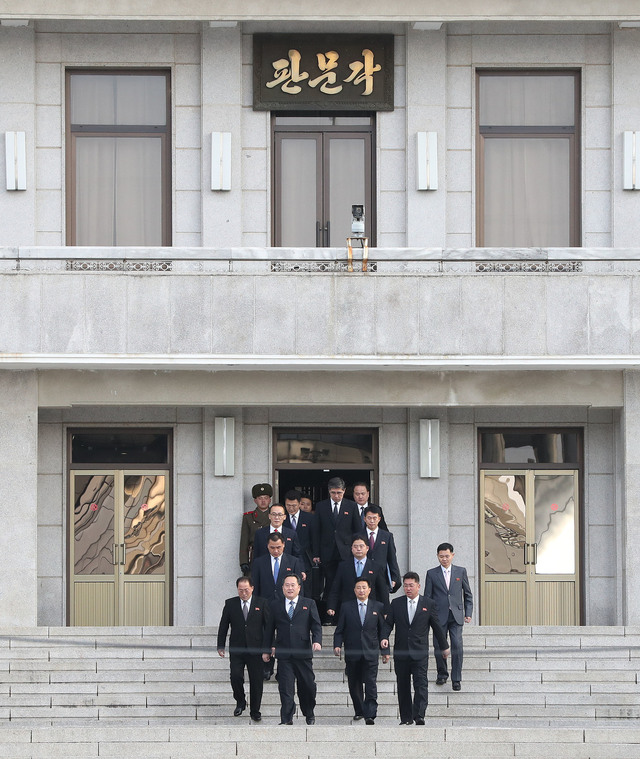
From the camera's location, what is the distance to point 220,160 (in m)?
19.7

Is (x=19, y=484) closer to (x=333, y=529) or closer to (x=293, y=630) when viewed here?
(x=333, y=529)

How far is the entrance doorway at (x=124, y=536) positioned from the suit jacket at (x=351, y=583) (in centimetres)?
405

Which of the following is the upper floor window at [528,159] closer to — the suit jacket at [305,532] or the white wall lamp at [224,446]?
the white wall lamp at [224,446]

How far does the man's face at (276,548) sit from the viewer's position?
644 inches

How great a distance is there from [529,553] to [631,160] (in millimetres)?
5541

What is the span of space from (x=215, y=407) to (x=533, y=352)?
4.40m

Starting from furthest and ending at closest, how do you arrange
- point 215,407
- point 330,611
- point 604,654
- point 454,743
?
1. point 215,407
2. point 604,654
3. point 330,611
4. point 454,743

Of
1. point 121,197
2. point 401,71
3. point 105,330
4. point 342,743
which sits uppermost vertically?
point 401,71

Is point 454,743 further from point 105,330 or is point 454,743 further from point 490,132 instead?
point 490,132

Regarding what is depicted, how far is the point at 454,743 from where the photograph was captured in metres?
15.2

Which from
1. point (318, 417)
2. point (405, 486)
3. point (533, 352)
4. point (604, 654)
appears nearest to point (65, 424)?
point (318, 417)

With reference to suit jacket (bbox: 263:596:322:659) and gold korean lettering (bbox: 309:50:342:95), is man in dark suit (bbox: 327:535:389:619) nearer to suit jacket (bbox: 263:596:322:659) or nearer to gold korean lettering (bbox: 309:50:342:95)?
suit jacket (bbox: 263:596:322:659)

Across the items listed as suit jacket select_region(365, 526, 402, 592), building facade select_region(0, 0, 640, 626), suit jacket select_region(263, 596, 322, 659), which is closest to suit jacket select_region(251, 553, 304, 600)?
suit jacket select_region(263, 596, 322, 659)

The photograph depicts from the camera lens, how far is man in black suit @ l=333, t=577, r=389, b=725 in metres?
15.5
